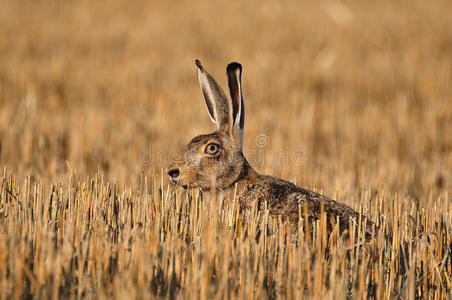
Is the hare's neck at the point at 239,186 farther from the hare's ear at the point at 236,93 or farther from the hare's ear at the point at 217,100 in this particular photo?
the hare's ear at the point at 217,100

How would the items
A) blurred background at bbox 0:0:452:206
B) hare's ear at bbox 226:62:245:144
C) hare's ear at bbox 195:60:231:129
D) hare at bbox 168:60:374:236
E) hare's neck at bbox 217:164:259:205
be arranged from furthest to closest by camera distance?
blurred background at bbox 0:0:452:206 → hare's ear at bbox 195:60:231:129 → hare's ear at bbox 226:62:245:144 → hare's neck at bbox 217:164:259:205 → hare at bbox 168:60:374:236

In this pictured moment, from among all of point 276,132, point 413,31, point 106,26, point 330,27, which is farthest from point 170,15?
point 276,132

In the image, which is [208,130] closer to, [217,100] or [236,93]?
[217,100]

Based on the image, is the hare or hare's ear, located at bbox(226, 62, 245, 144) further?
hare's ear, located at bbox(226, 62, 245, 144)

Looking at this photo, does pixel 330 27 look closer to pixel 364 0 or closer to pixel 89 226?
pixel 364 0

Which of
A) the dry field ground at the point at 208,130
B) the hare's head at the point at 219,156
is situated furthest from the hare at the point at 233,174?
the dry field ground at the point at 208,130

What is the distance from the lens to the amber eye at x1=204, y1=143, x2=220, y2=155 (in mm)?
4484

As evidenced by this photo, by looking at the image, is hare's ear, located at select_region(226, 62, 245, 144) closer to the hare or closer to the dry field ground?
the hare

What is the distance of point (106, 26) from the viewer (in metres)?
15.5

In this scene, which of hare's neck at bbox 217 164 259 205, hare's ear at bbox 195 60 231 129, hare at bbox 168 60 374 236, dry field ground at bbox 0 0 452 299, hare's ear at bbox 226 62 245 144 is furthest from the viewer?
hare's ear at bbox 195 60 231 129

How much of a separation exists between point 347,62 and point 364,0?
9430 millimetres

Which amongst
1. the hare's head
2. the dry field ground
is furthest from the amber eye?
the dry field ground

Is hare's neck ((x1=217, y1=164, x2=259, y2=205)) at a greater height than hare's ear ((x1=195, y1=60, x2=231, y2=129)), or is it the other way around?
hare's ear ((x1=195, y1=60, x2=231, y2=129))

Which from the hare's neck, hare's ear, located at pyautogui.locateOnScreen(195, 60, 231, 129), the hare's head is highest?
hare's ear, located at pyautogui.locateOnScreen(195, 60, 231, 129)
